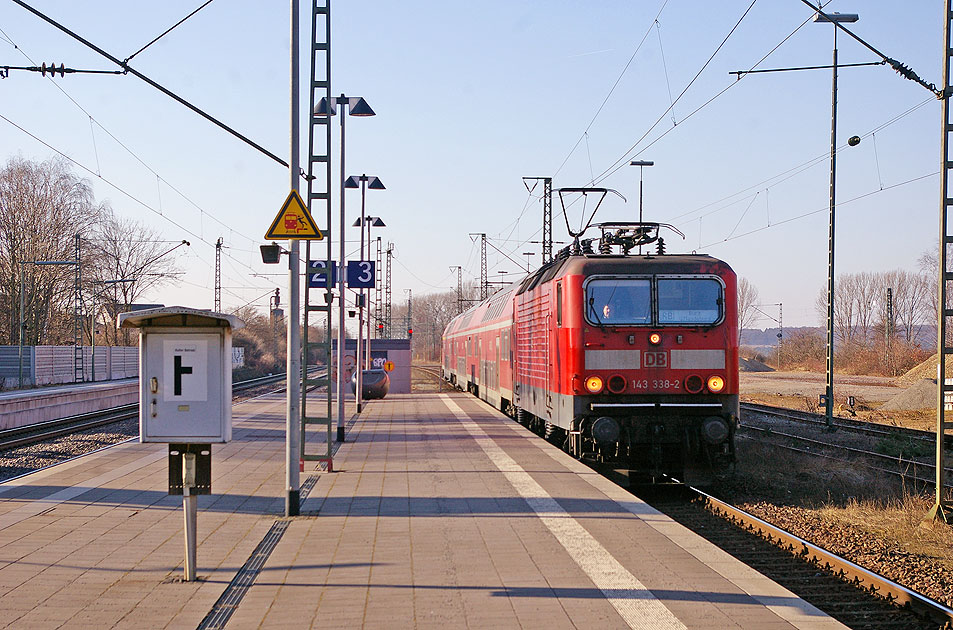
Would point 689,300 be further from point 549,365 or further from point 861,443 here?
point 861,443

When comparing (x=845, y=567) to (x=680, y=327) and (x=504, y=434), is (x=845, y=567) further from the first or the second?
(x=504, y=434)

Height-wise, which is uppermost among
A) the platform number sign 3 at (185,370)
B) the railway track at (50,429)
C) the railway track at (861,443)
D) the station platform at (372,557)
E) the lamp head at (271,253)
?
the lamp head at (271,253)

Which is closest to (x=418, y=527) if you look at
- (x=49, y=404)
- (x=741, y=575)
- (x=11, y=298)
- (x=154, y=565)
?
(x=154, y=565)

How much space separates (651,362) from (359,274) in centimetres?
988

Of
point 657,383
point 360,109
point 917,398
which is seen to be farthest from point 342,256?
point 917,398

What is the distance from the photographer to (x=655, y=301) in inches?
475

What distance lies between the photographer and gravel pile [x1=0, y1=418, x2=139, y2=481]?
14.8 m

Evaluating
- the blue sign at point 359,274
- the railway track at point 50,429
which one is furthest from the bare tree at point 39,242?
the blue sign at point 359,274

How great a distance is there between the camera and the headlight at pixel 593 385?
38.4ft

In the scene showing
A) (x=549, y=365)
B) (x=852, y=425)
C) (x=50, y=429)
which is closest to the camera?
(x=549, y=365)

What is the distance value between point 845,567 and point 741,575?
152 centimetres

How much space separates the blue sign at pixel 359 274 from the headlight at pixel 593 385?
9349mm

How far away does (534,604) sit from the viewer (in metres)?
5.80

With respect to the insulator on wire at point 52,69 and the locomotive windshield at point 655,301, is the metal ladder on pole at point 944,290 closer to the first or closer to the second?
the locomotive windshield at point 655,301
